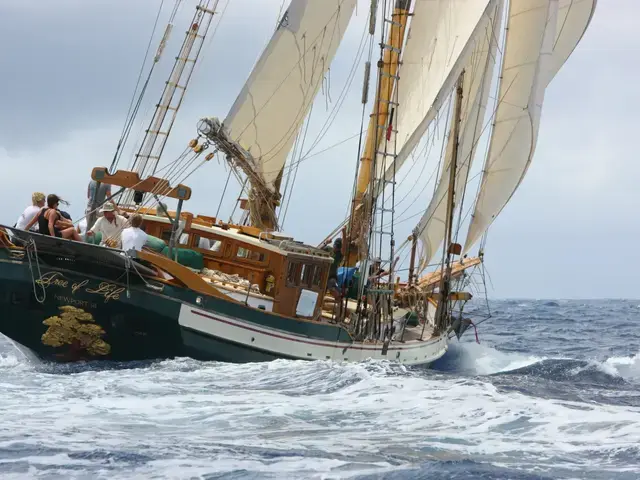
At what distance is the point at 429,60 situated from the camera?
1259 inches

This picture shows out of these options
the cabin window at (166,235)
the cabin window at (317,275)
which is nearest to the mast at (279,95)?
the cabin window at (166,235)

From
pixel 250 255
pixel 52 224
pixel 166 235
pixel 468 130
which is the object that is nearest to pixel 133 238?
pixel 52 224

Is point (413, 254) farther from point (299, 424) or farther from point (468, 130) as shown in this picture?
point (299, 424)

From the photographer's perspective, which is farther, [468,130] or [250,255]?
[468,130]

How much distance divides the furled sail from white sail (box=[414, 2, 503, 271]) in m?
0.70

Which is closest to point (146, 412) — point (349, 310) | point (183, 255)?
point (183, 255)

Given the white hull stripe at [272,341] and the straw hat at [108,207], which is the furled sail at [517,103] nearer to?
the white hull stripe at [272,341]

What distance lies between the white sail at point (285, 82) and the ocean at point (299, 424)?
894cm

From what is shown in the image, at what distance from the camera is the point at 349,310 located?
1024 inches

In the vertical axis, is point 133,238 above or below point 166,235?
below

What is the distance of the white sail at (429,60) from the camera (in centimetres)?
2956

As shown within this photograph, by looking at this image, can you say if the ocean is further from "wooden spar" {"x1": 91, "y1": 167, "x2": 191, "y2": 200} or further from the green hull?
"wooden spar" {"x1": 91, "y1": 167, "x2": 191, "y2": 200}

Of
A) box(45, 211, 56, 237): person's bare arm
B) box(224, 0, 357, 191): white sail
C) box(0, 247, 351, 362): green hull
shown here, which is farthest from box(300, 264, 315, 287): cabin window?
box(224, 0, 357, 191): white sail

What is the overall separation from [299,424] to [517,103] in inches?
815
